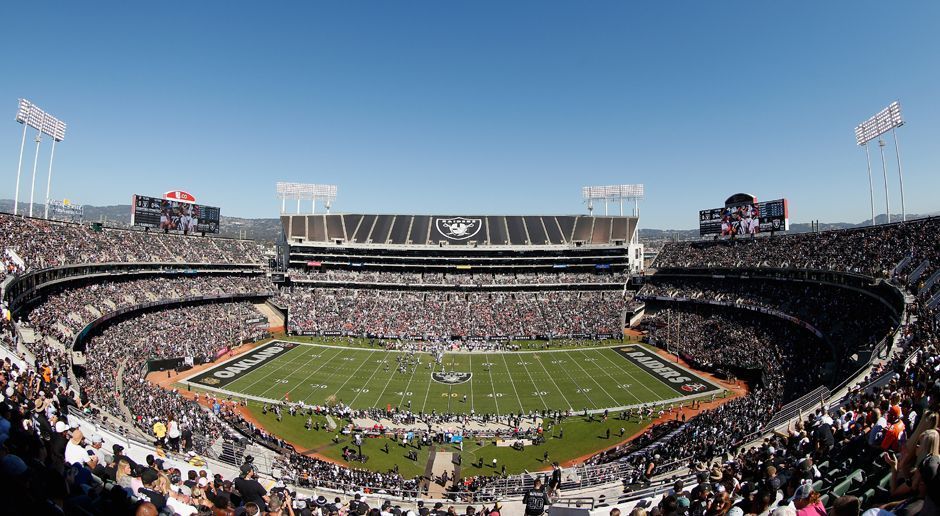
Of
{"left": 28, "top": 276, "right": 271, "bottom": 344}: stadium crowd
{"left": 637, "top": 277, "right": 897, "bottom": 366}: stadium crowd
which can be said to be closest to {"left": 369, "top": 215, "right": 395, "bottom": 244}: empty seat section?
{"left": 28, "top": 276, "right": 271, "bottom": 344}: stadium crowd

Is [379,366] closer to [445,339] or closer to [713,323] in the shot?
[445,339]

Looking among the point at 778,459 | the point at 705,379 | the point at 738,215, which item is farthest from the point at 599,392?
the point at 738,215

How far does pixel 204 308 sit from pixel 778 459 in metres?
58.2

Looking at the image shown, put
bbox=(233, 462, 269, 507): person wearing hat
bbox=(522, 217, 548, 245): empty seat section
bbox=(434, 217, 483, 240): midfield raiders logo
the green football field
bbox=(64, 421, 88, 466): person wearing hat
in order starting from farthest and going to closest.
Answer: bbox=(434, 217, 483, 240): midfield raiders logo < bbox=(522, 217, 548, 245): empty seat section < the green football field < bbox=(233, 462, 269, 507): person wearing hat < bbox=(64, 421, 88, 466): person wearing hat

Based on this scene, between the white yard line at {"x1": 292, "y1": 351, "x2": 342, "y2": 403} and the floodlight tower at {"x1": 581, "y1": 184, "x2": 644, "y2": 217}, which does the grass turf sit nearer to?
the white yard line at {"x1": 292, "y1": 351, "x2": 342, "y2": 403}

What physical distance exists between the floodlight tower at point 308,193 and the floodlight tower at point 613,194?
44089 mm

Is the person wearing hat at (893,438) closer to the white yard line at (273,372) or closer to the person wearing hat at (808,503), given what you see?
the person wearing hat at (808,503)

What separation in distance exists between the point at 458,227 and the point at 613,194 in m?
28.3

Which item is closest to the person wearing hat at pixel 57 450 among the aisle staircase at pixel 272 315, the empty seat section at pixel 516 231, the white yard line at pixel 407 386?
the white yard line at pixel 407 386

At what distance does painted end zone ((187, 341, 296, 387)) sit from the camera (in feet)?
128

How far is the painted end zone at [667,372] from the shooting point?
126ft

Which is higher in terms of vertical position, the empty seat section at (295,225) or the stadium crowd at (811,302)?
the empty seat section at (295,225)

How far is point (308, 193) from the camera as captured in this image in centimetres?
8281

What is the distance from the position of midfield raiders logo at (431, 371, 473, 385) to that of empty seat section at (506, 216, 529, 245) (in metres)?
33.2
